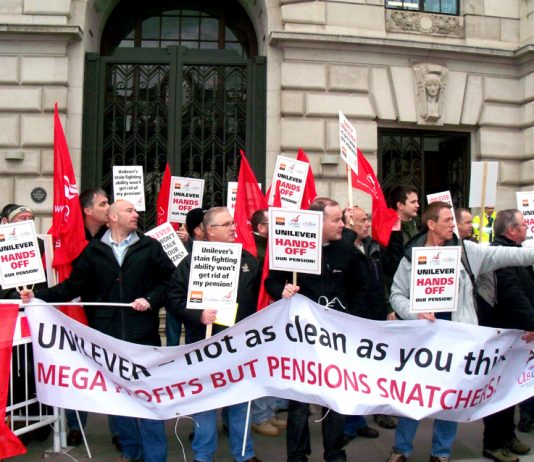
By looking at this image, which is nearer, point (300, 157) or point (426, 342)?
point (426, 342)

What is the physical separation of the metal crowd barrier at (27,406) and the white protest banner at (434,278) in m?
3.08

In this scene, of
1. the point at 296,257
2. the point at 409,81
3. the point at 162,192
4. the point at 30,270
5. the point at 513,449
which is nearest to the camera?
the point at 296,257

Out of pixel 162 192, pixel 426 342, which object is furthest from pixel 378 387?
pixel 162 192

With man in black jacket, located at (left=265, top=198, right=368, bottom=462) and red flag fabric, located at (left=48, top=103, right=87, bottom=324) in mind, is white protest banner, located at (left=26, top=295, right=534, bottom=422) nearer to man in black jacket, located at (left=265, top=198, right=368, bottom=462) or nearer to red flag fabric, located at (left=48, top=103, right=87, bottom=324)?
man in black jacket, located at (left=265, top=198, right=368, bottom=462)

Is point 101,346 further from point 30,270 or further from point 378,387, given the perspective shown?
point 378,387

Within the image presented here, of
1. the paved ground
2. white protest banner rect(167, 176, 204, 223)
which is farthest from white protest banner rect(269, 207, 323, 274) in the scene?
white protest banner rect(167, 176, 204, 223)

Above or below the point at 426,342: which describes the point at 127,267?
above

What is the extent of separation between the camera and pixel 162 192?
8359 millimetres

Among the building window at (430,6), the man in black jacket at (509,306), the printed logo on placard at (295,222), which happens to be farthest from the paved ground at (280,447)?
the building window at (430,6)

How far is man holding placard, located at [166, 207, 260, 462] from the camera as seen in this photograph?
4586mm

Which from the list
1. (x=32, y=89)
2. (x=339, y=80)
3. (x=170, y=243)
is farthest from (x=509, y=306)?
(x=32, y=89)

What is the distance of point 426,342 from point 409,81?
8298 millimetres

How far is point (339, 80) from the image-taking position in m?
11.7

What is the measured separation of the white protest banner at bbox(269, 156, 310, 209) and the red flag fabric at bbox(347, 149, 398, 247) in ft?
2.60
